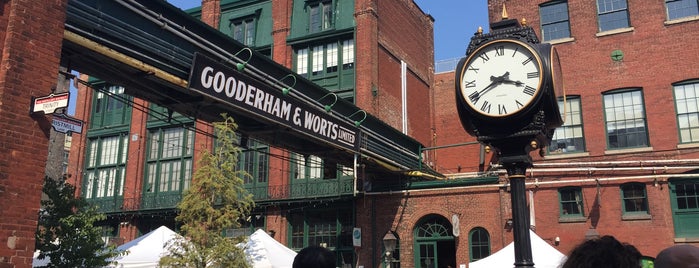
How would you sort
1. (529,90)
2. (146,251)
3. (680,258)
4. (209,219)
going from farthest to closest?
(146,251), (209,219), (529,90), (680,258)

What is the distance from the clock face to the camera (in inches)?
210

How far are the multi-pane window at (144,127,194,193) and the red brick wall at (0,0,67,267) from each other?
18.9m

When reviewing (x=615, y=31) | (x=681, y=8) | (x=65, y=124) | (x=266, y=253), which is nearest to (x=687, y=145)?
(x=615, y=31)

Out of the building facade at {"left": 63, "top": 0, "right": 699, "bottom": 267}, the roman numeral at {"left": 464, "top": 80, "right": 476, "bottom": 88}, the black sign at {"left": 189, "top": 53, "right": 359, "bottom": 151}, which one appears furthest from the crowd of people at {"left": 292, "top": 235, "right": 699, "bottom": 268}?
the building facade at {"left": 63, "top": 0, "right": 699, "bottom": 267}

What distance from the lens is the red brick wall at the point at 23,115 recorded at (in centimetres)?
710

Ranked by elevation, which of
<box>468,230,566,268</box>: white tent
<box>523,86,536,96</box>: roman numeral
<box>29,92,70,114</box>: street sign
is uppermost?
<box>29,92,70,114</box>: street sign

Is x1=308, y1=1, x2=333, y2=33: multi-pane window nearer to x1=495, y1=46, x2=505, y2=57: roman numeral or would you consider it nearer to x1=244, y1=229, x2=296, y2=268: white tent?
x1=244, y1=229, x2=296, y2=268: white tent

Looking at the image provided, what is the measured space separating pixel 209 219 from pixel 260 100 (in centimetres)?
310

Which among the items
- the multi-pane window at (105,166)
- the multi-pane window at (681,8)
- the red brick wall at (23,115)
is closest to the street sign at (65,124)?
the red brick wall at (23,115)

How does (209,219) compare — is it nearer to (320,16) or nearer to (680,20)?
(320,16)

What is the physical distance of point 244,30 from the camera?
90.0 feet

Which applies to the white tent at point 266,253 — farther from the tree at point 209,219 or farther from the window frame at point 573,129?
the window frame at point 573,129

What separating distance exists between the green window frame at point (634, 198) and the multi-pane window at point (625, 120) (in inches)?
61.9

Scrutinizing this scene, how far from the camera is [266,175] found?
24.9 metres
